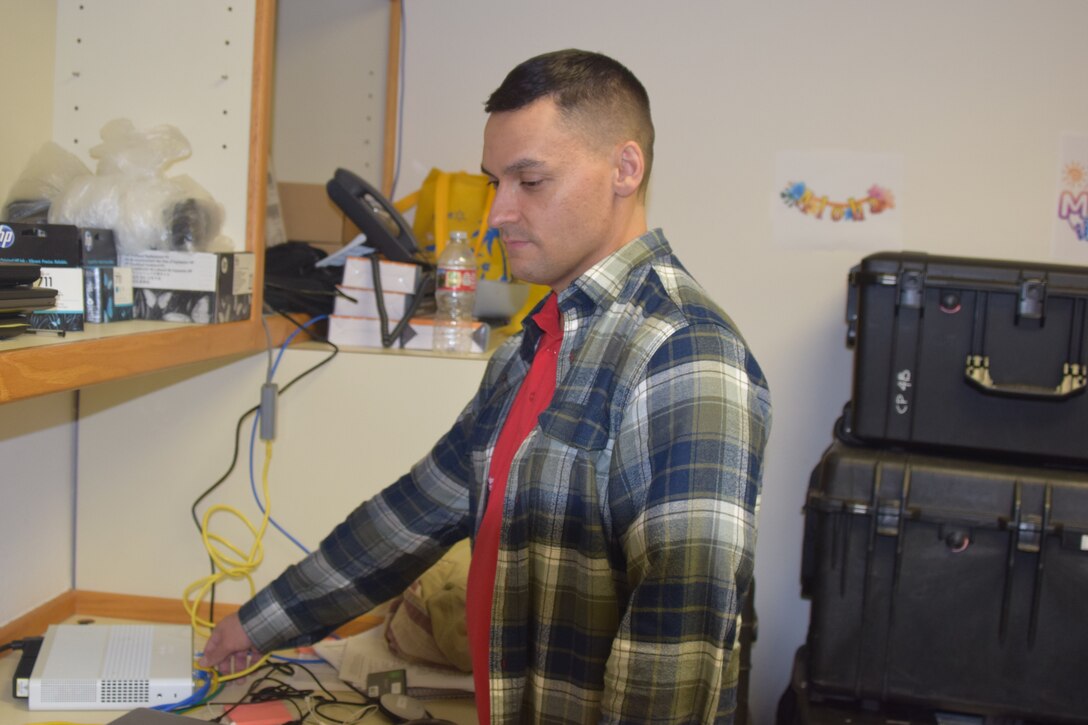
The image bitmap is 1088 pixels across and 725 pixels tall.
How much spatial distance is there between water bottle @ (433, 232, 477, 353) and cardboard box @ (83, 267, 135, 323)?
1.94 feet

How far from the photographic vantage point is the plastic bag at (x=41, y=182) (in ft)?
4.52

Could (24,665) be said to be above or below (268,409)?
below

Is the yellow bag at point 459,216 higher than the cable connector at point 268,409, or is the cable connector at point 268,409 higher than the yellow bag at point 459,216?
the yellow bag at point 459,216

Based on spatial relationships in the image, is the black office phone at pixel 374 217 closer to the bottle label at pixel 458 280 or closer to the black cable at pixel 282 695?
the bottle label at pixel 458 280

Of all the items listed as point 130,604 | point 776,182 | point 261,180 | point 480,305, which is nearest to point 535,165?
point 261,180

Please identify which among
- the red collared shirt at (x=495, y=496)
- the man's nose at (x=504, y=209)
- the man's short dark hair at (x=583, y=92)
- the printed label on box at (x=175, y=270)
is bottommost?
the red collared shirt at (x=495, y=496)

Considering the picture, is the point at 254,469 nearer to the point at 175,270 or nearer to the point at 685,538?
the point at 175,270

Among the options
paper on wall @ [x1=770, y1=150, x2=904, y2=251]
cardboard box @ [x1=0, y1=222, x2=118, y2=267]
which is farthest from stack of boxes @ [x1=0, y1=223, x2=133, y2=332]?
paper on wall @ [x1=770, y1=150, x2=904, y2=251]

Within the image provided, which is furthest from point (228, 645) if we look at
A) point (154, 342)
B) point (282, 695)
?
point (154, 342)

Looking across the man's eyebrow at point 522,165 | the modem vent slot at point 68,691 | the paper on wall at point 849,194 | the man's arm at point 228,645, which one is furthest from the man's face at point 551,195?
the paper on wall at point 849,194

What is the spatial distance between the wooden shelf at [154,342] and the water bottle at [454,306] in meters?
0.28

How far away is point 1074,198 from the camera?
2.33 metres

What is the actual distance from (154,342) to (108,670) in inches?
18.9

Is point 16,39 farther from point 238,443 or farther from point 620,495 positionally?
point 620,495
